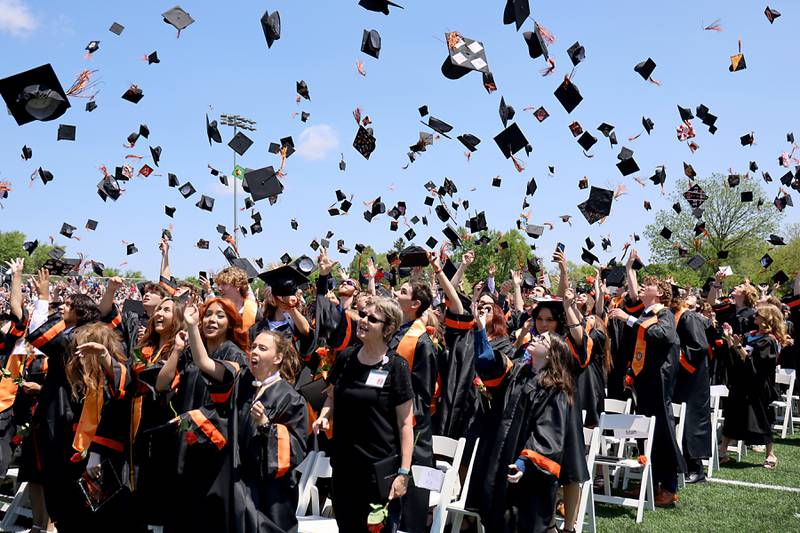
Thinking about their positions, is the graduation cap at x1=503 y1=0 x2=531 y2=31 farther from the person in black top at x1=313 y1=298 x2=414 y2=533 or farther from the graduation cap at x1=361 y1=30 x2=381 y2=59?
the person in black top at x1=313 y1=298 x2=414 y2=533

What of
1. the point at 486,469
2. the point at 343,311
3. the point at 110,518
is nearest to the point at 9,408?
the point at 110,518

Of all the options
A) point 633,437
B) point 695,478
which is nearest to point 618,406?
point 633,437

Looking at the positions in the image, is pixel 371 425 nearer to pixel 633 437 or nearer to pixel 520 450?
pixel 520 450

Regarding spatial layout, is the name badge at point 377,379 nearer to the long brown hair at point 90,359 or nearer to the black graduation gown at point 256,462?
the black graduation gown at point 256,462

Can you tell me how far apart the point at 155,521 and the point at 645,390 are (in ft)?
16.2

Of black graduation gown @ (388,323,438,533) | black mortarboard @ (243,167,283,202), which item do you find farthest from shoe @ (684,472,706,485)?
black mortarboard @ (243,167,283,202)

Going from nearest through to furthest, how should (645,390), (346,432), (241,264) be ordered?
(346,432) → (645,390) → (241,264)

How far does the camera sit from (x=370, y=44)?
1056cm

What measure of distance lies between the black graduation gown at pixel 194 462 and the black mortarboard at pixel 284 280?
4.66 feet

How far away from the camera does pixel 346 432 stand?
4.66 meters

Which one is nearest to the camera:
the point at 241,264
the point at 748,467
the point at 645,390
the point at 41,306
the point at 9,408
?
the point at 41,306

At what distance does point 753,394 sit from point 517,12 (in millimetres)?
5775

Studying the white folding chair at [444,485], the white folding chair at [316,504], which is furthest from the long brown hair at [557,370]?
the white folding chair at [316,504]

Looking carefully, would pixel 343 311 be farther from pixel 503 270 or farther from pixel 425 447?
pixel 503 270
